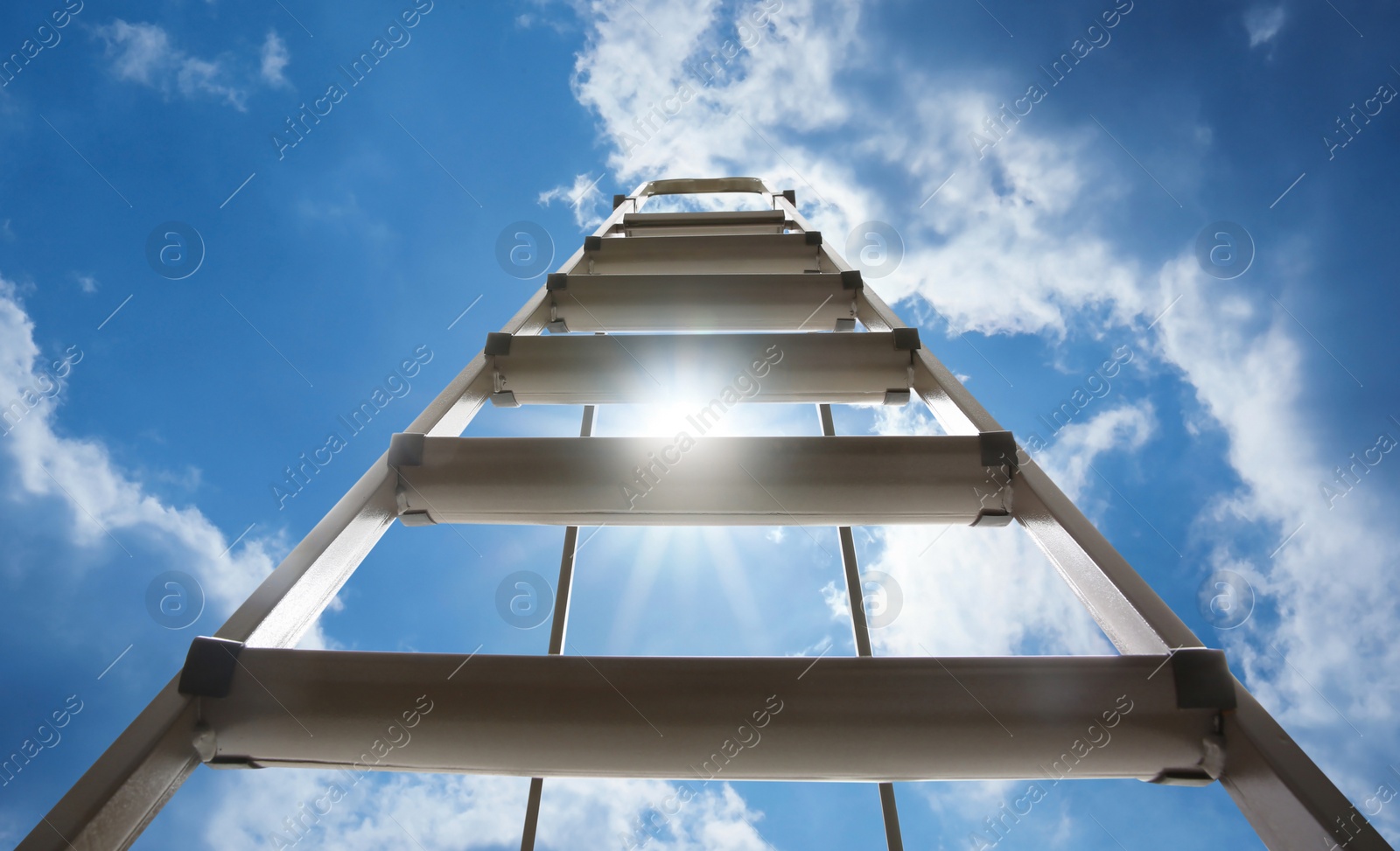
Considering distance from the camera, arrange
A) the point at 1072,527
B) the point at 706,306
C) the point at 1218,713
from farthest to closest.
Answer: the point at 706,306
the point at 1072,527
the point at 1218,713

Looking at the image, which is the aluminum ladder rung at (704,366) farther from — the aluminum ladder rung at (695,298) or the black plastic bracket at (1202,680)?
the black plastic bracket at (1202,680)

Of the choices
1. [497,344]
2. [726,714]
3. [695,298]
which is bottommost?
[726,714]

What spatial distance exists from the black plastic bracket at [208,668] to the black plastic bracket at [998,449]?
1.09 metres

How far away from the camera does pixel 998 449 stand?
116 cm

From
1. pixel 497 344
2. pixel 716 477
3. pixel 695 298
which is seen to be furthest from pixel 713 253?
pixel 716 477

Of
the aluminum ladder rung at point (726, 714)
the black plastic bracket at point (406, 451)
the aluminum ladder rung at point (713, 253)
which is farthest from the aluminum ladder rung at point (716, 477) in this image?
the aluminum ladder rung at point (713, 253)

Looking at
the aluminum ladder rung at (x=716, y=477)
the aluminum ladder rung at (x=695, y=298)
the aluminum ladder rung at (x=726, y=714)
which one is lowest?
the aluminum ladder rung at (x=726, y=714)

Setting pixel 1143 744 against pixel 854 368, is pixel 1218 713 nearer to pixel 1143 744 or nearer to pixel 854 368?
pixel 1143 744

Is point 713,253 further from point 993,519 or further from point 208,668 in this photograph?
point 208,668

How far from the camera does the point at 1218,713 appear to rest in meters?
0.81

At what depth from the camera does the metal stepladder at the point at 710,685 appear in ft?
2.63

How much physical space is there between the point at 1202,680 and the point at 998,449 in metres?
0.44

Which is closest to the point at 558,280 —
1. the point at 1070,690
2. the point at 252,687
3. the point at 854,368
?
the point at 854,368

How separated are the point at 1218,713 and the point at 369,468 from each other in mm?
1236
